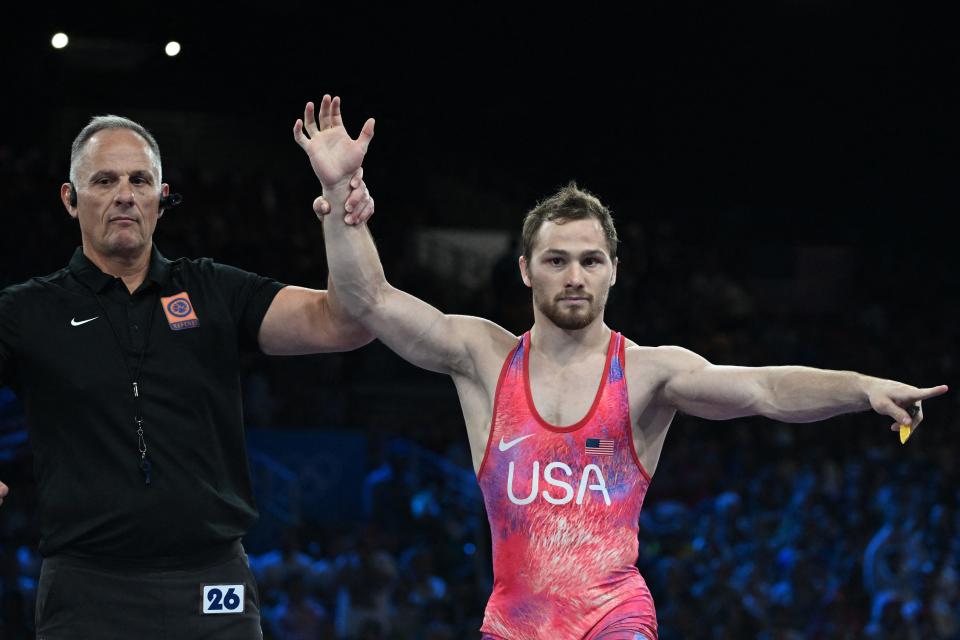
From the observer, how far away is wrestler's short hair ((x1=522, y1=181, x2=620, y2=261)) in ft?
12.8

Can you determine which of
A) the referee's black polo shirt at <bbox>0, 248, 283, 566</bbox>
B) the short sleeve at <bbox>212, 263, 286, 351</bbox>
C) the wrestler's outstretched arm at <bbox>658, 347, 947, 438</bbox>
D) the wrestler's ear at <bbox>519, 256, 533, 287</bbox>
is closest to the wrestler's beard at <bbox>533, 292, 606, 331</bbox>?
the wrestler's ear at <bbox>519, 256, 533, 287</bbox>

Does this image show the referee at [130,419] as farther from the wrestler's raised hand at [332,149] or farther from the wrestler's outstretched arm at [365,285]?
the wrestler's raised hand at [332,149]

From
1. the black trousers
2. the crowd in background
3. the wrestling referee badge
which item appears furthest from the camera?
the crowd in background

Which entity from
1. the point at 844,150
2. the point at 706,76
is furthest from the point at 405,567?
the point at 844,150

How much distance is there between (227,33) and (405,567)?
19.3 ft

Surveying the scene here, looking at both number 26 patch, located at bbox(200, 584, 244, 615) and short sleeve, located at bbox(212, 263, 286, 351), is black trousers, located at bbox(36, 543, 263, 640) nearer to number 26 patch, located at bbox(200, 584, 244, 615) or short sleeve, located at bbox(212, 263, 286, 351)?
number 26 patch, located at bbox(200, 584, 244, 615)

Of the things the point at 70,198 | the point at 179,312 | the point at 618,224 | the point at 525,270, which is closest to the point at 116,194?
the point at 70,198

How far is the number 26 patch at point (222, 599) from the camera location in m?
3.27

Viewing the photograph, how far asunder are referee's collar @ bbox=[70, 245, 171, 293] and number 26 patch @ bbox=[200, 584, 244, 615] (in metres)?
0.90

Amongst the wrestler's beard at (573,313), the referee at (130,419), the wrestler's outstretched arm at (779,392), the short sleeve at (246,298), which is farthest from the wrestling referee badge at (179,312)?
the wrestler's outstretched arm at (779,392)

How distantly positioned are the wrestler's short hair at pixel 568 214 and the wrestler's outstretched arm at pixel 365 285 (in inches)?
15.0

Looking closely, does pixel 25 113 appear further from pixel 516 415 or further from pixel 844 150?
pixel 516 415

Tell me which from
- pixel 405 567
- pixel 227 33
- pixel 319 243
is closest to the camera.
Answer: pixel 405 567

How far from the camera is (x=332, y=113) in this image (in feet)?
12.2
